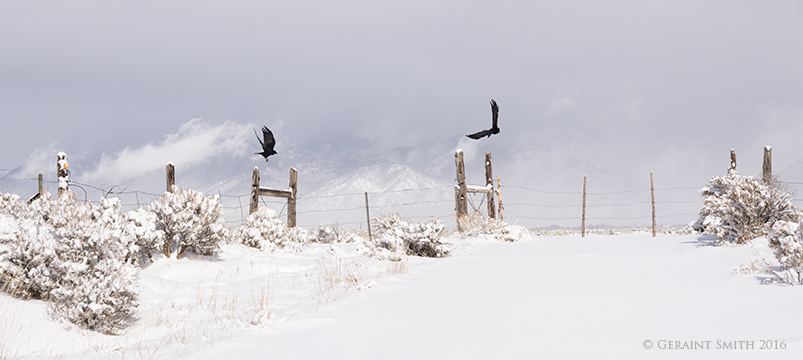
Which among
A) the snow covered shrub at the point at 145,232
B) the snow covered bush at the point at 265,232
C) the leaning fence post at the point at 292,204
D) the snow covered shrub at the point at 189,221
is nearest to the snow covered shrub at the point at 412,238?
the snow covered bush at the point at 265,232

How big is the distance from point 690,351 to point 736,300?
67.8 inches

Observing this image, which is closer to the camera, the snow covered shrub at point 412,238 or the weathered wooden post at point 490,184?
the snow covered shrub at point 412,238

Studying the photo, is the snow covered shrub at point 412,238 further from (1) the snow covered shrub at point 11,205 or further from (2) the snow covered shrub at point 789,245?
(1) the snow covered shrub at point 11,205

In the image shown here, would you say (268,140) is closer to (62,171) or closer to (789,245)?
(62,171)

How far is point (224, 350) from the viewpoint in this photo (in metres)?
3.73

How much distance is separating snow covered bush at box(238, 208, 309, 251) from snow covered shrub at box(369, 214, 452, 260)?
3.08 m

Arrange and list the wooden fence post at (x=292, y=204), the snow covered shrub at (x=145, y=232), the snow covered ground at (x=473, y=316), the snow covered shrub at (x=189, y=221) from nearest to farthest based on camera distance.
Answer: the snow covered ground at (x=473, y=316)
the snow covered shrub at (x=145, y=232)
the snow covered shrub at (x=189, y=221)
the wooden fence post at (x=292, y=204)

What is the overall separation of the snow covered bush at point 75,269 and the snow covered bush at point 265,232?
6.02 m

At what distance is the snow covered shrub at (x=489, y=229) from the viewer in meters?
15.0

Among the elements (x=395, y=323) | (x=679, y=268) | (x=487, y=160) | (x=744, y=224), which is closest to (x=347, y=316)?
(x=395, y=323)

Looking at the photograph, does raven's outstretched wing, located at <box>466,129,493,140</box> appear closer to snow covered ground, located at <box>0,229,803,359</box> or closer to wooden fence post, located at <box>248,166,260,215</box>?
snow covered ground, located at <box>0,229,803,359</box>

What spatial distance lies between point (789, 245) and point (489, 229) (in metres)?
10.4

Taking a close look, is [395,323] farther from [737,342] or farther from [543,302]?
[737,342]

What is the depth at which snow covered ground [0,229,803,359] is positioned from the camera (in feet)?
10.9
